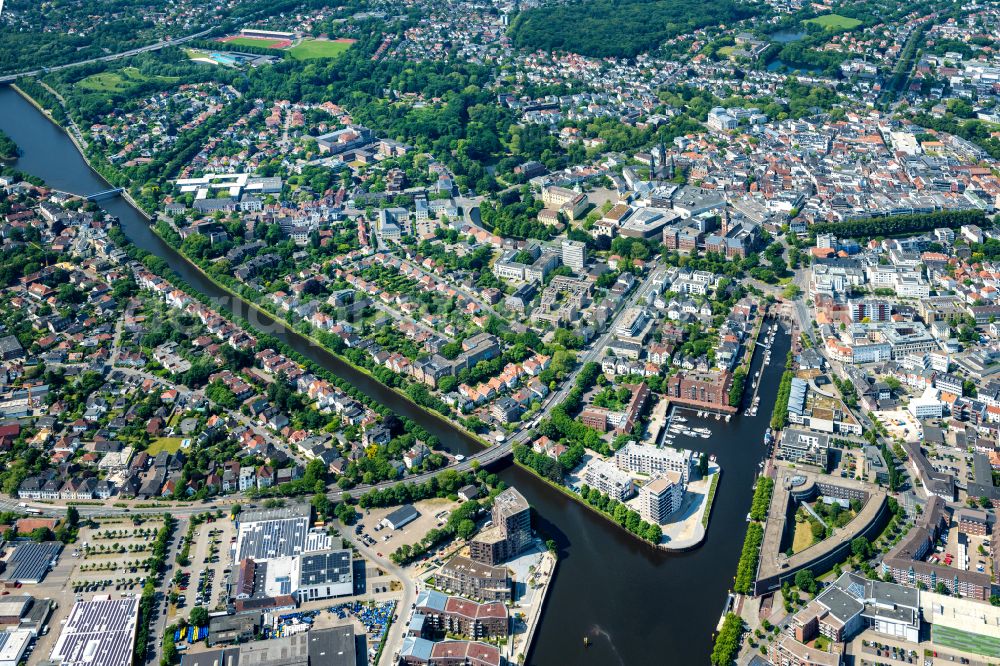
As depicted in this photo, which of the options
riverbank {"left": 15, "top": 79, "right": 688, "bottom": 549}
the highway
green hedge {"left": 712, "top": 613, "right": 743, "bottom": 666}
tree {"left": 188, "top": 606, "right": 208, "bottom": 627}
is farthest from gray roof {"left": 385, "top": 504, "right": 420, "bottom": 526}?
the highway

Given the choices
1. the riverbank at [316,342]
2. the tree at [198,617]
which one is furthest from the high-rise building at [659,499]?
the tree at [198,617]

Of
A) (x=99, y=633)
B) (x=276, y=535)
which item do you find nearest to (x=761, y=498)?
(x=276, y=535)

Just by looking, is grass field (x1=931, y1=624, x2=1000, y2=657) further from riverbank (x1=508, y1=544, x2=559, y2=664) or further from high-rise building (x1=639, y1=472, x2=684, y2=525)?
riverbank (x1=508, y1=544, x2=559, y2=664)

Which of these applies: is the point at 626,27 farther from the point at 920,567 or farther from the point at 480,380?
the point at 920,567

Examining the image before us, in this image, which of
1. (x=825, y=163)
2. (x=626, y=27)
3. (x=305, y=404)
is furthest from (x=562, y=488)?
(x=626, y=27)

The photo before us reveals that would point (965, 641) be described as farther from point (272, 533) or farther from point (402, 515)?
point (272, 533)

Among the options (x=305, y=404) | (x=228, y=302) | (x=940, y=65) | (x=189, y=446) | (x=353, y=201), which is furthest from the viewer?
(x=940, y=65)

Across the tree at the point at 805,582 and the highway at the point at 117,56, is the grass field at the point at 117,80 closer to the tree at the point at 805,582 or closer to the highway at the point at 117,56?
the highway at the point at 117,56
